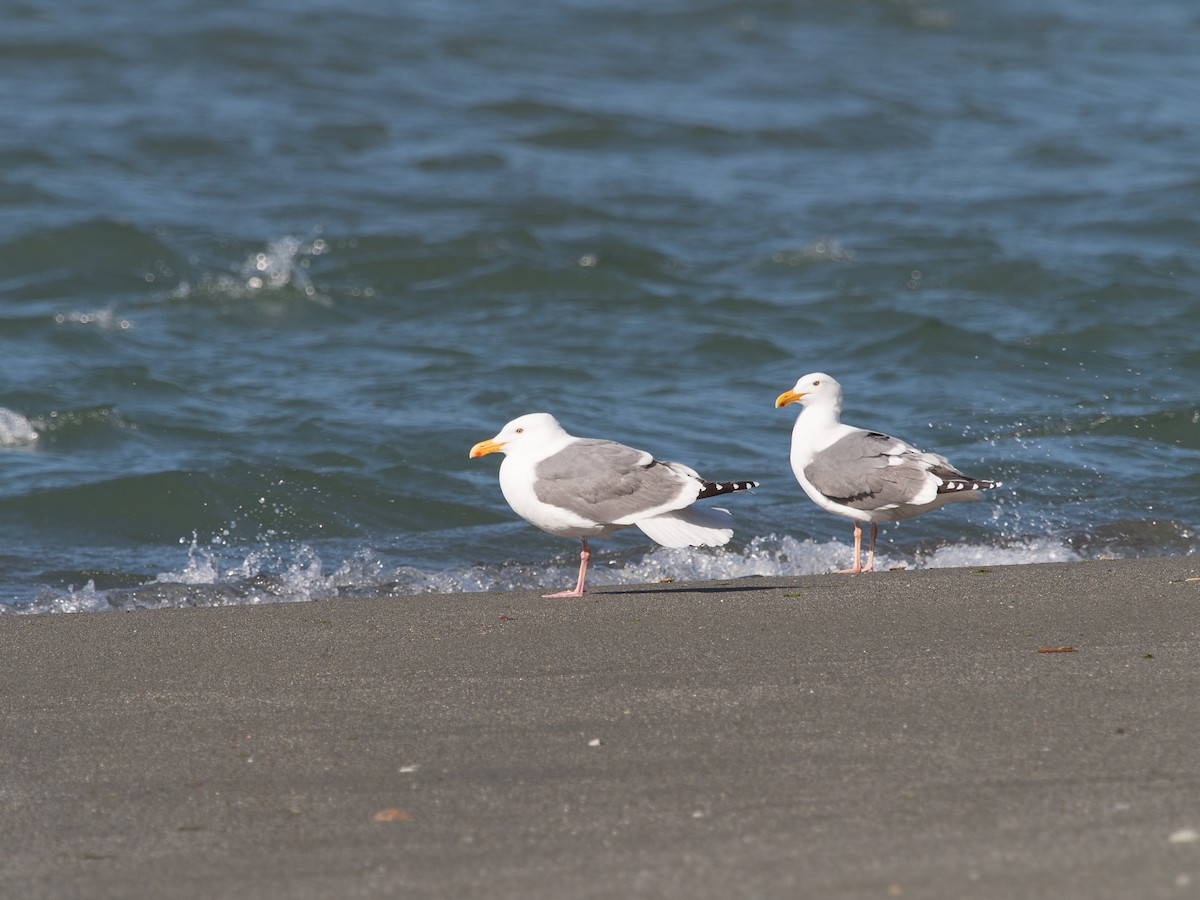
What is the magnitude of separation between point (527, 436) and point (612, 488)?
51 cm

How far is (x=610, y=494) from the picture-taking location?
21.2 ft

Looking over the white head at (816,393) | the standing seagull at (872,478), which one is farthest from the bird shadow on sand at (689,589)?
the white head at (816,393)

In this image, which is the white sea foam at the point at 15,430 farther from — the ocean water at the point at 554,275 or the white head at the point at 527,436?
the white head at the point at 527,436

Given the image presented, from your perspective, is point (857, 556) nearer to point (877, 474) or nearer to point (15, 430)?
point (877, 474)

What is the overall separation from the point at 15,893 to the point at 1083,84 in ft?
79.2

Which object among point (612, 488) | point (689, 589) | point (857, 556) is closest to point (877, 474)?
point (857, 556)

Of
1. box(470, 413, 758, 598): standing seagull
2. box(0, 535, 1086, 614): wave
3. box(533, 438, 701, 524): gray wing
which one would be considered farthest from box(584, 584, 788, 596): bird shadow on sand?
box(0, 535, 1086, 614): wave

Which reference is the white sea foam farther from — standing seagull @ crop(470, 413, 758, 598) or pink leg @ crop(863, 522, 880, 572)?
pink leg @ crop(863, 522, 880, 572)

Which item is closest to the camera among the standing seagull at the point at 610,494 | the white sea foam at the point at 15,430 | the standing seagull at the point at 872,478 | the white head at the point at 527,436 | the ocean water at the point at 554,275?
the standing seagull at the point at 610,494

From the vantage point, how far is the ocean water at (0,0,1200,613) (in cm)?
848

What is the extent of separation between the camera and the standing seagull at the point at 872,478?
276 inches

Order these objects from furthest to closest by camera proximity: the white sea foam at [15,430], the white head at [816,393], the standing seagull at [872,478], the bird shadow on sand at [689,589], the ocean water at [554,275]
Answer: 1. the white sea foam at [15,430]
2. the ocean water at [554,275]
3. the white head at [816,393]
4. the standing seagull at [872,478]
5. the bird shadow on sand at [689,589]

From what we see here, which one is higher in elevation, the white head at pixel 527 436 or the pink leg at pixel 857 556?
the white head at pixel 527 436

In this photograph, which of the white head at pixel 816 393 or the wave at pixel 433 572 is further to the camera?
the white head at pixel 816 393
